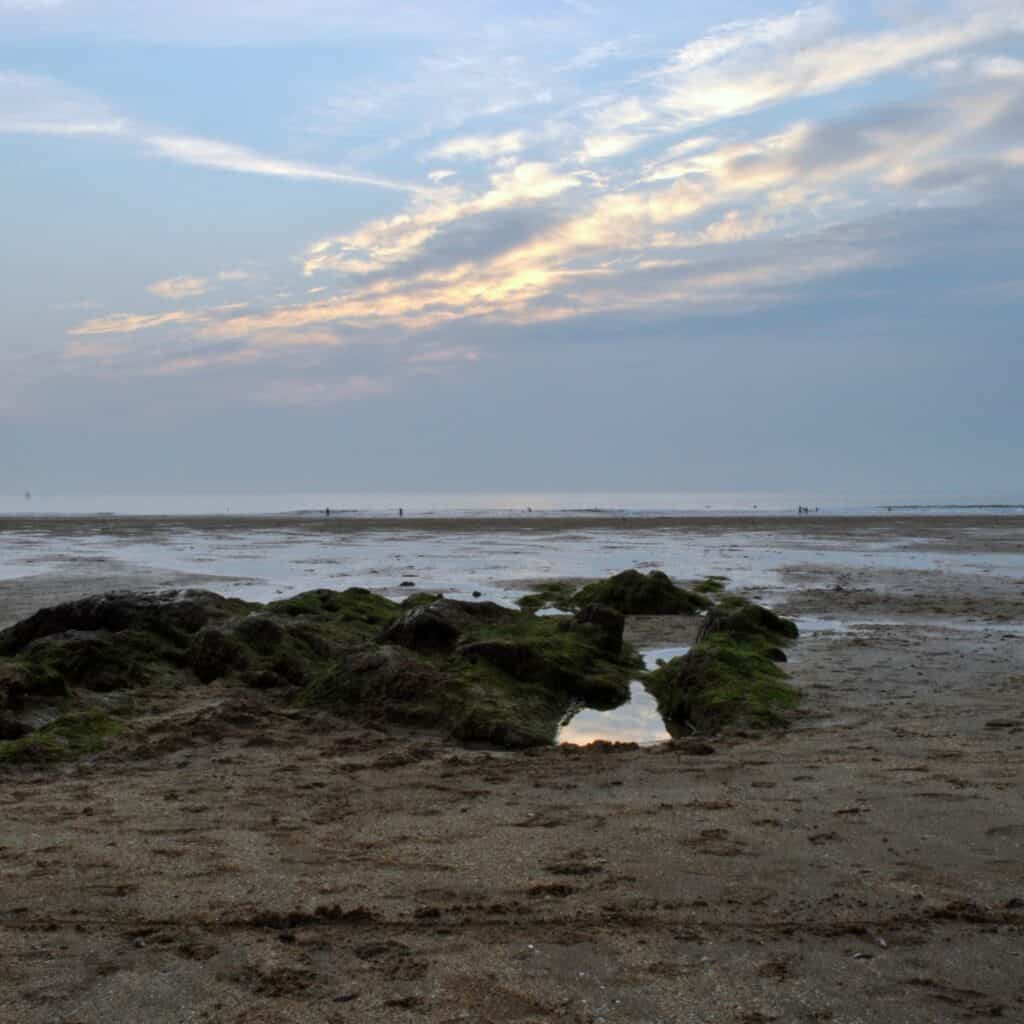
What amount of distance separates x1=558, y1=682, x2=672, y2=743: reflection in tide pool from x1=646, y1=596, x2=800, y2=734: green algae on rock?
0.19 meters

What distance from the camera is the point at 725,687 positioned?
39.9ft

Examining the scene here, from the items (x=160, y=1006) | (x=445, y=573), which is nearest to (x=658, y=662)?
(x=160, y=1006)

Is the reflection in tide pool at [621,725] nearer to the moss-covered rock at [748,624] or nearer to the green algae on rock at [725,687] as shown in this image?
the green algae on rock at [725,687]

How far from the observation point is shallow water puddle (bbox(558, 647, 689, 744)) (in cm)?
1135

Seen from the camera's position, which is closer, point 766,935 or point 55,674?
point 766,935

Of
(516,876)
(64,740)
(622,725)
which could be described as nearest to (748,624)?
(622,725)

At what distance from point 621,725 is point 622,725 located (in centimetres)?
1

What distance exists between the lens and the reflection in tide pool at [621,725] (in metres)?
11.3

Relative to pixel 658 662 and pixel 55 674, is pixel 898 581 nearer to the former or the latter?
pixel 658 662

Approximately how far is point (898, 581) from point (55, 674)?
23.5 m

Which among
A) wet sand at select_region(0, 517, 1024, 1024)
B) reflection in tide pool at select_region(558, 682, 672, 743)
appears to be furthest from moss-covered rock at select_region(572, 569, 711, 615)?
wet sand at select_region(0, 517, 1024, 1024)

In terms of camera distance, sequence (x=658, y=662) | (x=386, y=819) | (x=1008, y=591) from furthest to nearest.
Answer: (x=1008, y=591)
(x=658, y=662)
(x=386, y=819)

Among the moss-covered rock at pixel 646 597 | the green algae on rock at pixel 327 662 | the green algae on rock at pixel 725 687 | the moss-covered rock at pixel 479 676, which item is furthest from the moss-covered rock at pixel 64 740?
the moss-covered rock at pixel 646 597

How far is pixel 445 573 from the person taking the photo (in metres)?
32.5
